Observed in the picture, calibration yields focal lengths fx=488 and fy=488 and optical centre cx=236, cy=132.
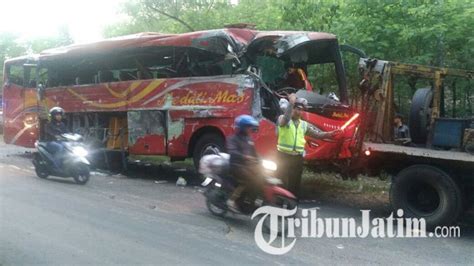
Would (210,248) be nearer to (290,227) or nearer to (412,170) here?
(290,227)

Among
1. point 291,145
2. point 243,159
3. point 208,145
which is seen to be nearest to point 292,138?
point 291,145

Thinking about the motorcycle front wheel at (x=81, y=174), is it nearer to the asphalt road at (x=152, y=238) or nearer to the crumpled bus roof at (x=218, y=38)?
the asphalt road at (x=152, y=238)

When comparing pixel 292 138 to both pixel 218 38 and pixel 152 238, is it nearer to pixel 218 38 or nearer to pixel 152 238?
pixel 152 238

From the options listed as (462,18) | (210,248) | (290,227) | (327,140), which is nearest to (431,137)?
(327,140)

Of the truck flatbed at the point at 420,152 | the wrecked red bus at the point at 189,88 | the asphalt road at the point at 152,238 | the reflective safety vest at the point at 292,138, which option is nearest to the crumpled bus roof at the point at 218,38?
the wrecked red bus at the point at 189,88

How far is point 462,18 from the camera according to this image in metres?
9.01

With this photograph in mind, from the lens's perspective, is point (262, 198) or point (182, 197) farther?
point (182, 197)

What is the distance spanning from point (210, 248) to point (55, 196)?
3.63 metres

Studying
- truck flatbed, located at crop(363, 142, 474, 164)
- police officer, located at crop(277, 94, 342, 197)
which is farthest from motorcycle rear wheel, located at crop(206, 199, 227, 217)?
truck flatbed, located at crop(363, 142, 474, 164)

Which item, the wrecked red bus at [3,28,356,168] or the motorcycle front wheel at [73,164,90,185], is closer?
the wrecked red bus at [3,28,356,168]

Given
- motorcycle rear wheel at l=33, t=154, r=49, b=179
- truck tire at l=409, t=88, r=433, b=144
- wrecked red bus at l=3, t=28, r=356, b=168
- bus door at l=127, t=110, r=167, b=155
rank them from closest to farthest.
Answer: truck tire at l=409, t=88, r=433, b=144, wrecked red bus at l=3, t=28, r=356, b=168, motorcycle rear wheel at l=33, t=154, r=49, b=179, bus door at l=127, t=110, r=167, b=155

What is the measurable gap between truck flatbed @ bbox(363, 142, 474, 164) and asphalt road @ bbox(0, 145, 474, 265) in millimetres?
1018

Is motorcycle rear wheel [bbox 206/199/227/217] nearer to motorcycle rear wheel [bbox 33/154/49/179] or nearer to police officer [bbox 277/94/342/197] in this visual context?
police officer [bbox 277/94/342/197]

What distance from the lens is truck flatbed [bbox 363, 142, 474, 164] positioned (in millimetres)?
6219
